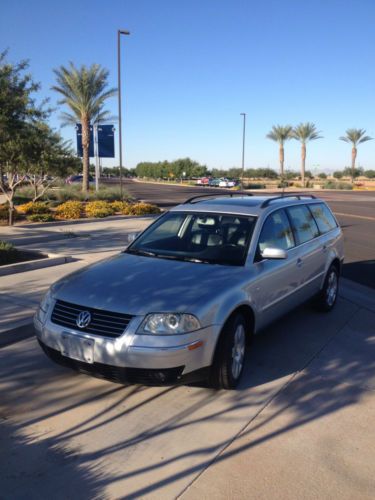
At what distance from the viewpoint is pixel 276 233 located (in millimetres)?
5172

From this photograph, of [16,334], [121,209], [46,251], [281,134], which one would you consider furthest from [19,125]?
[281,134]

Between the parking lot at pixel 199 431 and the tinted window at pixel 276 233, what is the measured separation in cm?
112

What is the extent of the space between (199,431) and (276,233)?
2509mm

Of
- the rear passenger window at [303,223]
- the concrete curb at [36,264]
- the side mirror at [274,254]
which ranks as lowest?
the concrete curb at [36,264]

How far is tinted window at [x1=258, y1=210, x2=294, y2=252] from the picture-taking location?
4.91m

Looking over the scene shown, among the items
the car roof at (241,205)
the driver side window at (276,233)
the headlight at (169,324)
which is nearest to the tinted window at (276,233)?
the driver side window at (276,233)

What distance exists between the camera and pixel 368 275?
9188 mm

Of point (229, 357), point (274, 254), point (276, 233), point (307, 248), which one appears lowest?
point (229, 357)

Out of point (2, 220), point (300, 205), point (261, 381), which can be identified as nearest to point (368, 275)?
point (300, 205)

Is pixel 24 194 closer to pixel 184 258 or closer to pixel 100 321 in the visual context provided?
pixel 184 258

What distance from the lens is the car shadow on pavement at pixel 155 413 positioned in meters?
2.93

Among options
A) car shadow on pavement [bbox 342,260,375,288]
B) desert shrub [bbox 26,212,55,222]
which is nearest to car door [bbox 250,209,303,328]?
car shadow on pavement [bbox 342,260,375,288]

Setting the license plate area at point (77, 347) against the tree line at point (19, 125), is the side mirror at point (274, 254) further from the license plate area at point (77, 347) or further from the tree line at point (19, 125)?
the tree line at point (19, 125)

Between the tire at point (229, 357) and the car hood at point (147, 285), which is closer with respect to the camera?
the car hood at point (147, 285)
